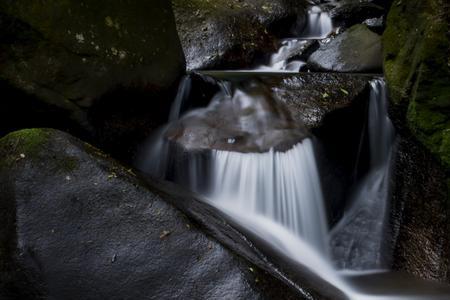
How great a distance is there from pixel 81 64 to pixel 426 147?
11.1ft

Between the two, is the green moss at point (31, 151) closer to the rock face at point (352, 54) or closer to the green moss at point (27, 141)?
the green moss at point (27, 141)

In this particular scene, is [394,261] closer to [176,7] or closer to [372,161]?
[372,161]

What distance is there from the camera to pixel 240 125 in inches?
200

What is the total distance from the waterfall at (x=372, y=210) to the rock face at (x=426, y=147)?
18cm

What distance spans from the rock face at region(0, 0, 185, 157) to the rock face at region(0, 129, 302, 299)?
0.99 meters

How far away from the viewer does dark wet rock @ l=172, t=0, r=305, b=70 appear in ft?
25.2

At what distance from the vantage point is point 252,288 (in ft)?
8.19

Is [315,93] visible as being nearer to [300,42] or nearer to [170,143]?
[170,143]

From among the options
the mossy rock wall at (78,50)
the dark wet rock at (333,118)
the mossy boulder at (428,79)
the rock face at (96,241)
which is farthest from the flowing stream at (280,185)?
the rock face at (96,241)

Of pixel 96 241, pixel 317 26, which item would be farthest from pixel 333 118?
pixel 317 26

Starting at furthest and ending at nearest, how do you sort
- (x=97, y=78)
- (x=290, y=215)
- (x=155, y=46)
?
(x=155, y=46) → (x=290, y=215) → (x=97, y=78)

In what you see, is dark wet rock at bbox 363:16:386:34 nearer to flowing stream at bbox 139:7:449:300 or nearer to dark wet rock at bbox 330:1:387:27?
dark wet rock at bbox 330:1:387:27

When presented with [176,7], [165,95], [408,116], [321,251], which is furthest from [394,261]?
[176,7]

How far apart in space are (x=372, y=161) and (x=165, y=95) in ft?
7.96
